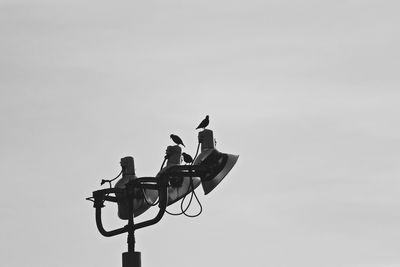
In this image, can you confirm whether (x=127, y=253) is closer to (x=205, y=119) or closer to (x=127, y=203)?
(x=127, y=203)

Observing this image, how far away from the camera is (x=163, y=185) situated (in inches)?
616

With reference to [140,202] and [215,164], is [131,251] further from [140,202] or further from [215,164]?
[215,164]

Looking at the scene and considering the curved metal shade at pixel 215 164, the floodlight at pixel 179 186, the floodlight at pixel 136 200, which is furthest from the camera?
the floodlight at pixel 136 200

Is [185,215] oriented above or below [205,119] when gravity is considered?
below

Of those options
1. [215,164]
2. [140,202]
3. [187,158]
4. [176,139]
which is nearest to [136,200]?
[140,202]

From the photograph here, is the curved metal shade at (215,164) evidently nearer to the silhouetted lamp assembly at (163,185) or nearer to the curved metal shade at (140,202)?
the silhouetted lamp assembly at (163,185)

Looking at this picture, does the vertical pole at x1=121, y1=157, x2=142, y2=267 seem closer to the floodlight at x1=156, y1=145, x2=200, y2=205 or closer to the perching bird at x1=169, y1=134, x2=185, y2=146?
the floodlight at x1=156, y1=145, x2=200, y2=205

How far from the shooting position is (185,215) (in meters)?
16.0

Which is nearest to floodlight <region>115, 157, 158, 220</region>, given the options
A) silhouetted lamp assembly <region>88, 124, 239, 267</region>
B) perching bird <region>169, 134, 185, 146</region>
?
silhouetted lamp assembly <region>88, 124, 239, 267</region>

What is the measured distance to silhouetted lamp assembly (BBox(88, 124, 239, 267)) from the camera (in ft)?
51.1

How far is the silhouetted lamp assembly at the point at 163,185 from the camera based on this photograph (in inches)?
613

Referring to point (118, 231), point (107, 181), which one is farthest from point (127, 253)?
point (107, 181)

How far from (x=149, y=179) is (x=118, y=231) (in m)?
0.65

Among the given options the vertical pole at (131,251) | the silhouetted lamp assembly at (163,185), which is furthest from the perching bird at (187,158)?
the vertical pole at (131,251)
